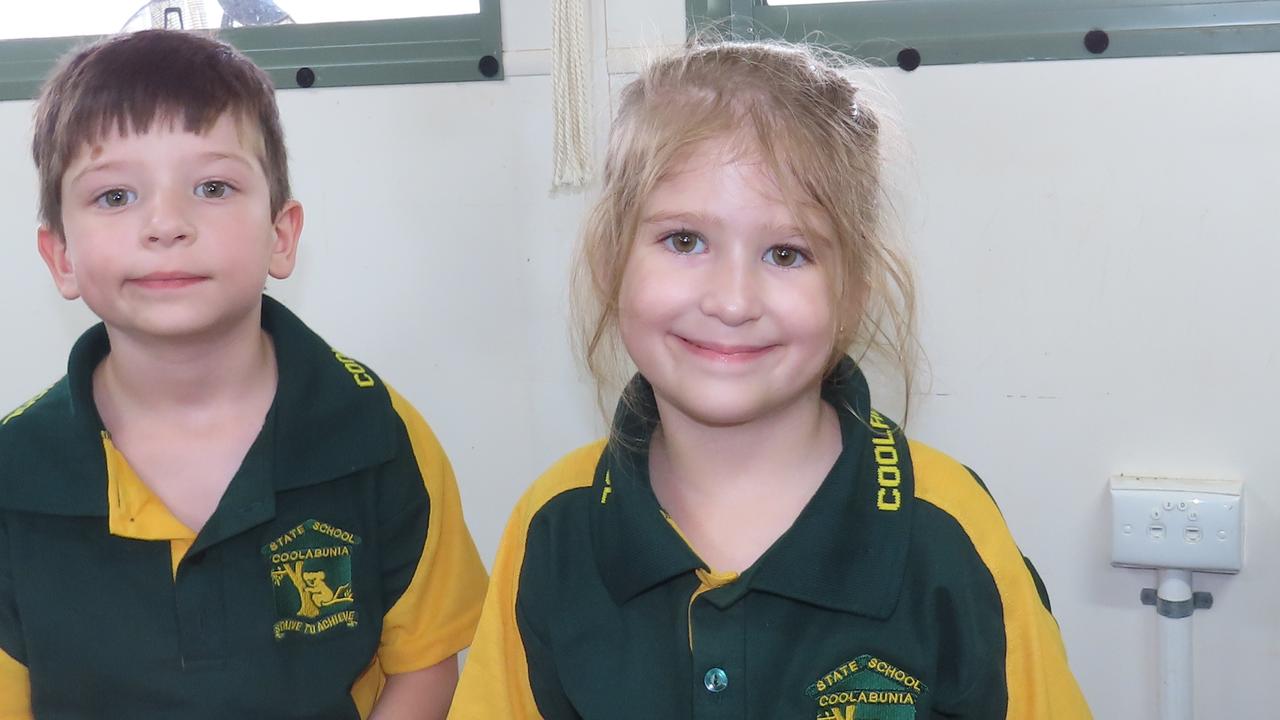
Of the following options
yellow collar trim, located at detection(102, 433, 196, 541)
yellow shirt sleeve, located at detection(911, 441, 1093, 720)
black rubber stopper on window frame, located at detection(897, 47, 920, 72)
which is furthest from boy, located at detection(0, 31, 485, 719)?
black rubber stopper on window frame, located at detection(897, 47, 920, 72)

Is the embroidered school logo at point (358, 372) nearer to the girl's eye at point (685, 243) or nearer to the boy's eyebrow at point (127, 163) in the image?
the boy's eyebrow at point (127, 163)

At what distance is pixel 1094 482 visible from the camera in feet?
4.55

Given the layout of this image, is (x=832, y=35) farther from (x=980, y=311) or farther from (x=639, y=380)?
(x=639, y=380)

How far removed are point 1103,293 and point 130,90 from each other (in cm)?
99

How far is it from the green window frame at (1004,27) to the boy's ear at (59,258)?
2.38 ft

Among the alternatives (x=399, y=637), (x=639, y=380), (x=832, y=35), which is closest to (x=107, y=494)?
(x=399, y=637)

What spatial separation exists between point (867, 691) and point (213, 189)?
663 mm

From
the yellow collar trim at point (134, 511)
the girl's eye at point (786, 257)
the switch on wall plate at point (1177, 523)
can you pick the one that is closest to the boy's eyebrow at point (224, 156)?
the yellow collar trim at point (134, 511)

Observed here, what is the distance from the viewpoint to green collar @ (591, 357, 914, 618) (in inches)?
34.9

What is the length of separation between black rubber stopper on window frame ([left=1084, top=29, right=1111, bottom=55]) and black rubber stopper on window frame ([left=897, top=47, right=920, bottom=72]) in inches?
6.9

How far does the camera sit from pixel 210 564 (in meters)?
1.04

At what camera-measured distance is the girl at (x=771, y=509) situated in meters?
0.88

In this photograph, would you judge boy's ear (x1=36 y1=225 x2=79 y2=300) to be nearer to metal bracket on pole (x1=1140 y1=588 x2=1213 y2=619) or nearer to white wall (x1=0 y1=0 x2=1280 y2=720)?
white wall (x1=0 y1=0 x2=1280 y2=720)

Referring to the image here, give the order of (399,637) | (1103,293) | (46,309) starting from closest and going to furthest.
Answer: (399,637)
(1103,293)
(46,309)
